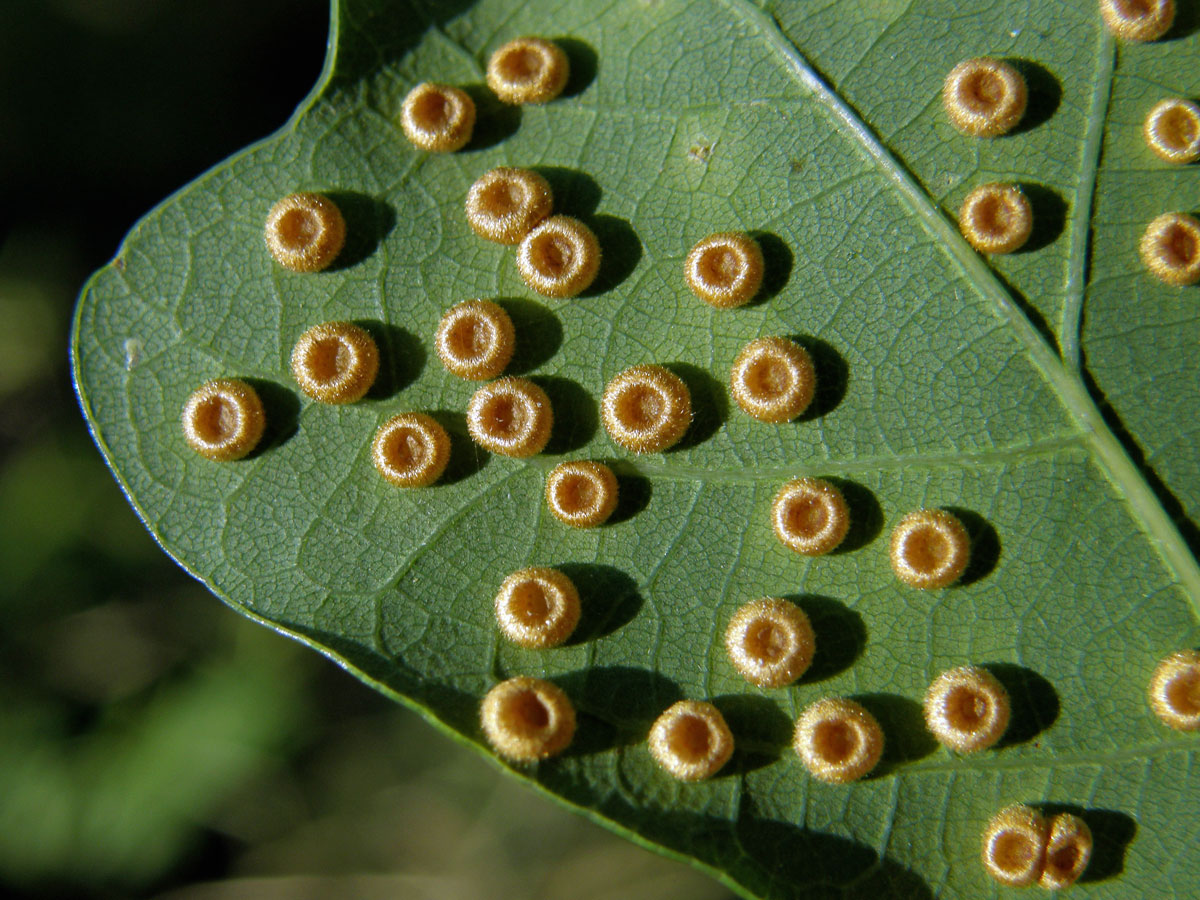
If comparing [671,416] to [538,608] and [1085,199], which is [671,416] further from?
[1085,199]

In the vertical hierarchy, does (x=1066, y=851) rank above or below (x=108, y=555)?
above

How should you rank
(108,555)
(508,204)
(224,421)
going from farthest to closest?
(108,555)
(508,204)
(224,421)

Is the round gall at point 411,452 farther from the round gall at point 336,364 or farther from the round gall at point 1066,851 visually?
the round gall at point 1066,851

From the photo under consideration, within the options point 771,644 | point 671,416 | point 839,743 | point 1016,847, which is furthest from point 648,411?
point 1016,847

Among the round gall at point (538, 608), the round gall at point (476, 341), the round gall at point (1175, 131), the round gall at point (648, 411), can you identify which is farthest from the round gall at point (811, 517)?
the round gall at point (1175, 131)

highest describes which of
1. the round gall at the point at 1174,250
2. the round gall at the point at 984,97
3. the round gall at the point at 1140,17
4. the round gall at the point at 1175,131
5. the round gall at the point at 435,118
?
the round gall at the point at 1140,17

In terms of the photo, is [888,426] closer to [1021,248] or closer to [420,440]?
[1021,248]
